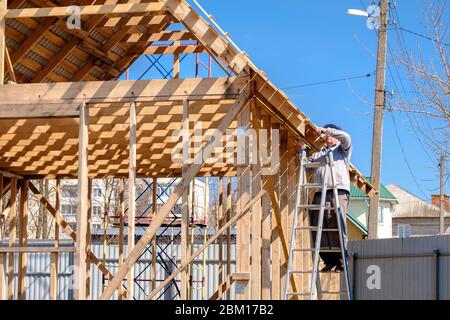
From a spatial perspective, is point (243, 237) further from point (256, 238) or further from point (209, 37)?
point (209, 37)

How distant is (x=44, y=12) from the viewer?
11305 mm

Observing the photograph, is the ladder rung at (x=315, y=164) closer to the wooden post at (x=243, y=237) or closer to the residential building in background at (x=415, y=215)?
the wooden post at (x=243, y=237)

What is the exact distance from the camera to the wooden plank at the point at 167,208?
10406mm

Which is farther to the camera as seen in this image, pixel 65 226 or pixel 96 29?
pixel 65 226

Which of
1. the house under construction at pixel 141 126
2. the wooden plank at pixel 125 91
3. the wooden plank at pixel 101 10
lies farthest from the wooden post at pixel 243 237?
the wooden plank at pixel 101 10

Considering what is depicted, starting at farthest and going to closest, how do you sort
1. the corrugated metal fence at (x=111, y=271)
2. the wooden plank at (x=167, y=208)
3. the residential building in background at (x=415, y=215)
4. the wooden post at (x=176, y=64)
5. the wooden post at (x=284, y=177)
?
the residential building in background at (x=415, y=215) → the corrugated metal fence at (x=111, y=271) → the wooden post at (x=176, y=64) → the wooden post at (x=284, y=177) → the wooden plank at (x=167, y=208)

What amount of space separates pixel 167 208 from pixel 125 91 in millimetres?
1693

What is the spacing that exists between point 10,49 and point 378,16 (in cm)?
890

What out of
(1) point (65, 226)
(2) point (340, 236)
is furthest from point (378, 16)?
(2) point (340, 236)

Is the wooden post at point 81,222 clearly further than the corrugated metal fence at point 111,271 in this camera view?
No

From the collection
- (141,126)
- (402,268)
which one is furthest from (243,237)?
(402,268)

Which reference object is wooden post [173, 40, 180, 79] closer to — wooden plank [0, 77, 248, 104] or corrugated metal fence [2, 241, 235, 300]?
wooden plank [0, 77, 248, 104]

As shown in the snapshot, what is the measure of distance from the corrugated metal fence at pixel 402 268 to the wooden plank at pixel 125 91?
5.97 meters
